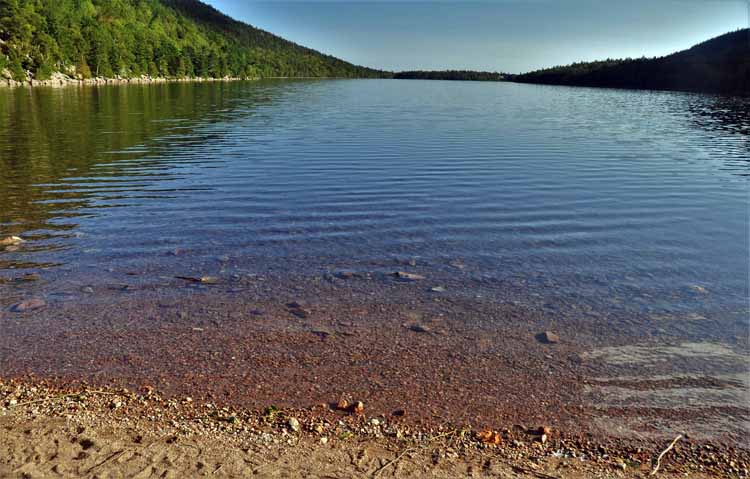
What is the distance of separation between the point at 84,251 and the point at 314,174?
1126 centimetres

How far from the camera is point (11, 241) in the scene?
41.7ft

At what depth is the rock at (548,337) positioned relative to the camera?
→ 8.58m

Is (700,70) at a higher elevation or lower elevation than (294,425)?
higher

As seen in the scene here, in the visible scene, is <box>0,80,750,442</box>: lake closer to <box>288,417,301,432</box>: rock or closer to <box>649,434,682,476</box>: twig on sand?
<box>649,434,682,476</box>: twig on sand

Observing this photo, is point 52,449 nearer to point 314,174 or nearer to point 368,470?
point 368,470

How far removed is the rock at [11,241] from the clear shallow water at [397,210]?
0.24 m

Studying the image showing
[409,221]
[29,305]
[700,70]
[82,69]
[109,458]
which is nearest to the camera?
[109,458]

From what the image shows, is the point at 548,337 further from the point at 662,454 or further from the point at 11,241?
the point at 11,241

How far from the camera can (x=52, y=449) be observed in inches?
217

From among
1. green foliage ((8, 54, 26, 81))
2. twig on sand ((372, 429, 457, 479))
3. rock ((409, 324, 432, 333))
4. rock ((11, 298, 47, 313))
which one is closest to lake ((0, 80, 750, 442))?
rock ((11, 298, 47, 313))

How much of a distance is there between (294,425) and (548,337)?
4.55m

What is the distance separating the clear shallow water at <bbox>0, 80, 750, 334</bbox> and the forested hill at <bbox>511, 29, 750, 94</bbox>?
118 m

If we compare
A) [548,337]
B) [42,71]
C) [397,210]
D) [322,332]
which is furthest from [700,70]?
[322,332]

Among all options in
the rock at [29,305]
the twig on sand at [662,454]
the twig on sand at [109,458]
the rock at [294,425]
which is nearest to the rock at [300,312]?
the rock at [294,425]
